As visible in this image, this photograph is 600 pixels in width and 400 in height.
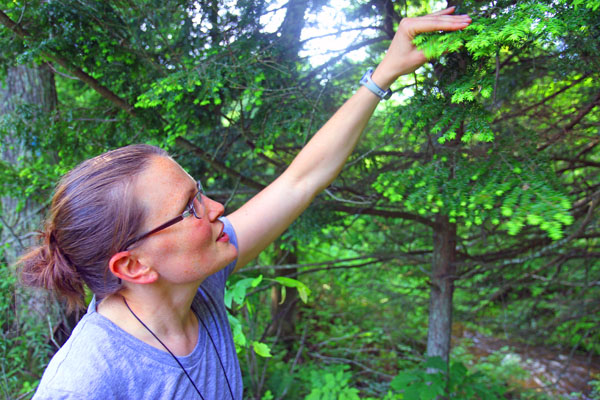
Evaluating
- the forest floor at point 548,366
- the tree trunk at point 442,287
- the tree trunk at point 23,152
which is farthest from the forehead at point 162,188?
the forest floor at point 548,366

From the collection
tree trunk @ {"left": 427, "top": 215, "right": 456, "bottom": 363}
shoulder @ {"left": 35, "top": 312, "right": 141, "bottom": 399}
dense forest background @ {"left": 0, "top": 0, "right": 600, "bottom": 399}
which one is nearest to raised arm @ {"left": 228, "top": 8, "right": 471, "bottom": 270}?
dense forest background @ {"left": 0, "top": 0, "right": 600, "bottom": 399}

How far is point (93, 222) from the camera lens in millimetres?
1414

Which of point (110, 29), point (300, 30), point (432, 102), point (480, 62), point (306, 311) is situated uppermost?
point (300, 30)

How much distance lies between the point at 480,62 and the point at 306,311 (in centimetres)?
660

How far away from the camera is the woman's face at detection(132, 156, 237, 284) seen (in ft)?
4.84

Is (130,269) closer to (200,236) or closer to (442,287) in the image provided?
(200,236)

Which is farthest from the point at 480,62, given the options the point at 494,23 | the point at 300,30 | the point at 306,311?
the point at 306,311

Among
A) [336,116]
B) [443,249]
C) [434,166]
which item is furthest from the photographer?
[443,249]

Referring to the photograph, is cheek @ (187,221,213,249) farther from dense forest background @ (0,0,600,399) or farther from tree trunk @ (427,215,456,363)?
tree trunk @ (427,215,456,363)

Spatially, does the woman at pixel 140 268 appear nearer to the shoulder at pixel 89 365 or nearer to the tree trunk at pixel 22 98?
the shoulder at pixel 89 365

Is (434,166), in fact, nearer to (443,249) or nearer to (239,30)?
(239,30)

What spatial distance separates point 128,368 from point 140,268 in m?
0.34

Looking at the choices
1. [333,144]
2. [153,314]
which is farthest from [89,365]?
[333,144]

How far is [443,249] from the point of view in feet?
12.7
